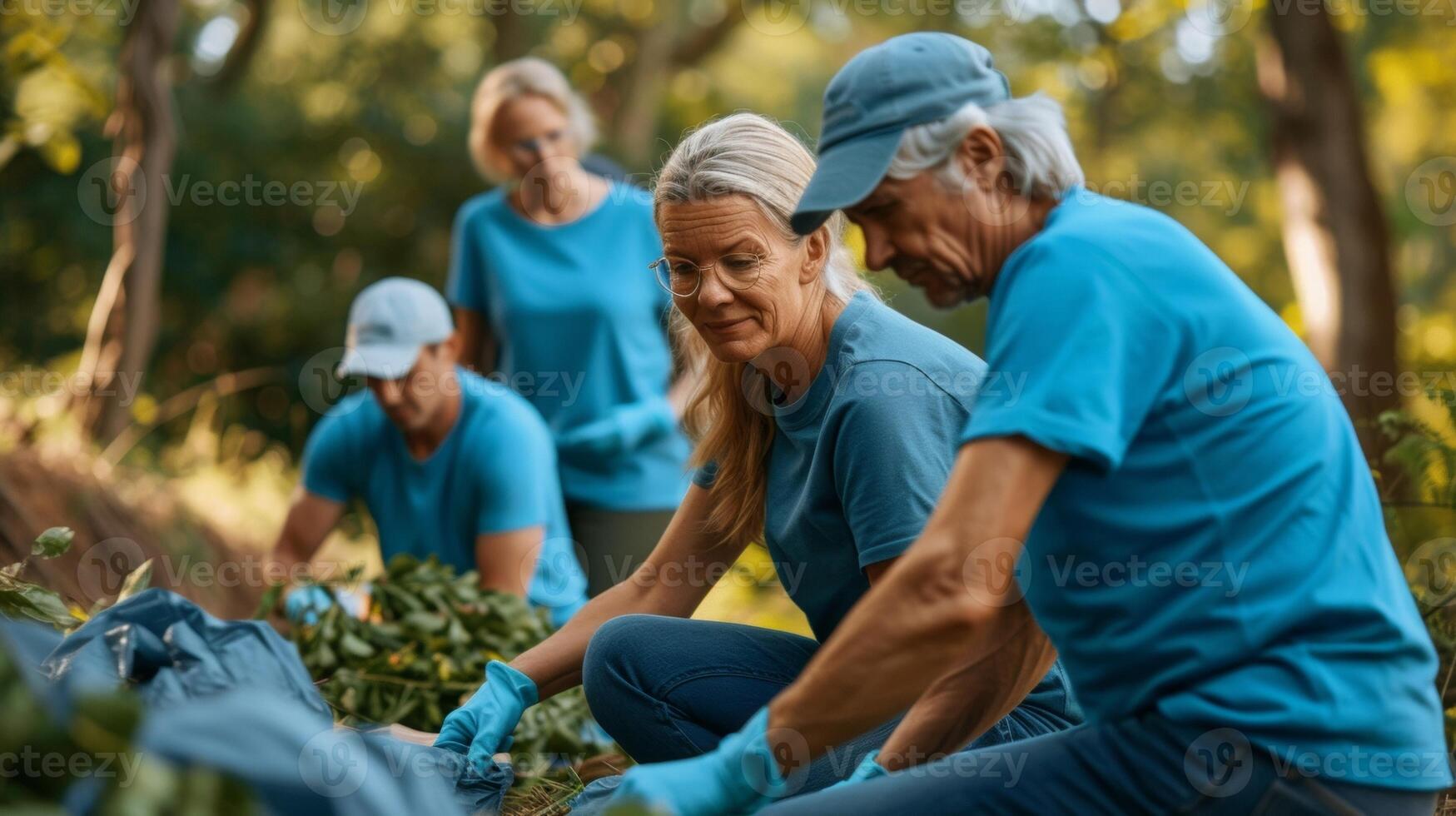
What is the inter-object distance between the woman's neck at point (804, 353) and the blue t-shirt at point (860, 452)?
3 cm

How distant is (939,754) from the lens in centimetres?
A: 208

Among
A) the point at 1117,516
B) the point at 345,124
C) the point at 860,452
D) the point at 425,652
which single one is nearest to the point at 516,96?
the point at 425,652

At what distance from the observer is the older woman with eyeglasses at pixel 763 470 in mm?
2213

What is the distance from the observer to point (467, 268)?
4613mm

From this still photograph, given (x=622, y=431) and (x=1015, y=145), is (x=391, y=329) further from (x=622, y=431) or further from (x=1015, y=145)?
(x=1015, y=145)

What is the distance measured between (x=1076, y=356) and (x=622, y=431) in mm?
2858

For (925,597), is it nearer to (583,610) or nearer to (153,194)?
(583,610)

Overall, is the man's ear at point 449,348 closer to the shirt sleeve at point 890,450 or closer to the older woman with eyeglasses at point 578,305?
the older woman with eyeglasses at point 578,305

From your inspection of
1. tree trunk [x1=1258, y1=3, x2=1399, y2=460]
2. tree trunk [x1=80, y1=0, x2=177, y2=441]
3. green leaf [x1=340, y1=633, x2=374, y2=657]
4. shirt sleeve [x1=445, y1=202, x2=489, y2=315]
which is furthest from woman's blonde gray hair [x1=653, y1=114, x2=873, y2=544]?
tree trunk [x1=1258, y1=3, x2=1399, y2=460]

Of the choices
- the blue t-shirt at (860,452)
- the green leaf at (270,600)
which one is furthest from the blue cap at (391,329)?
the blue t-shirt at (860,452)

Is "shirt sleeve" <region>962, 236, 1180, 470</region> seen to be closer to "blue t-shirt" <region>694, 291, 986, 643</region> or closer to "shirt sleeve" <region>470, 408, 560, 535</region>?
"blue t-shirt" <region>694, 291, 986, 643</region>

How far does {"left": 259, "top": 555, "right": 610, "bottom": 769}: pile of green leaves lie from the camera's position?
129 inches

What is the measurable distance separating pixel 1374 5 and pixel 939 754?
6.94m

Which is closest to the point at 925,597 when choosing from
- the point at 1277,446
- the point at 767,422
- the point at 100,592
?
the point at 1277,446
